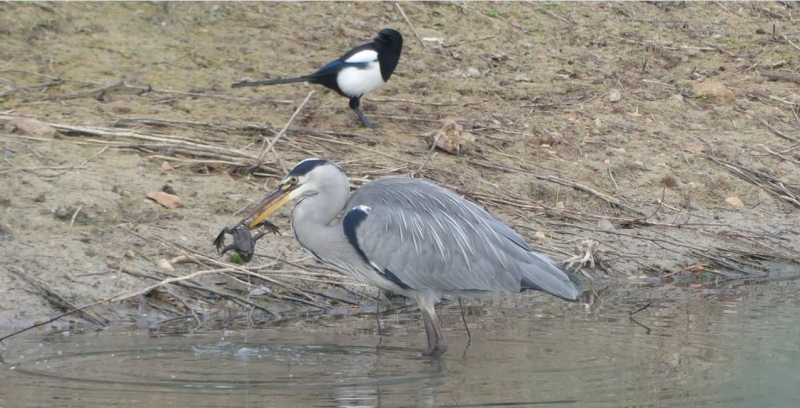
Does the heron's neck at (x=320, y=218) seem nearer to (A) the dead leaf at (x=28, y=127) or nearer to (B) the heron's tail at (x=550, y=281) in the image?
(B) the heron's tail at (x=550, y=281)

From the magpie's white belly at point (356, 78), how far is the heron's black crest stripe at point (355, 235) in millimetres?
3665

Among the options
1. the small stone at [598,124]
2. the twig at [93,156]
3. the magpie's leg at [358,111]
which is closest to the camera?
the twig at [93,156]

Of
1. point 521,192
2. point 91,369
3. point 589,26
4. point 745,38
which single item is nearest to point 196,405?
point 91,369

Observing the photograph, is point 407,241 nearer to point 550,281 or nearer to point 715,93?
point 550,281

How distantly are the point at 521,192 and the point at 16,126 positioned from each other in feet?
12.8

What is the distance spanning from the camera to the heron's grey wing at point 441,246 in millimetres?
6379

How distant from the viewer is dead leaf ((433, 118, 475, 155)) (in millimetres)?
9305

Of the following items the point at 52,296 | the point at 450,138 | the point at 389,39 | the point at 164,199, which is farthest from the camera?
the point at 389,39

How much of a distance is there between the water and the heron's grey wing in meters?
0.33

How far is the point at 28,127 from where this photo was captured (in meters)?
8.24

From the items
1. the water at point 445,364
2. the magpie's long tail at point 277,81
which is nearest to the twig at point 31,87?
the magpie's long tail at point 277,81

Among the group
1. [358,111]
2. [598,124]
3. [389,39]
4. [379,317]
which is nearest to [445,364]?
[379,317]

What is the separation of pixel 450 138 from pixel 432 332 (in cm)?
333

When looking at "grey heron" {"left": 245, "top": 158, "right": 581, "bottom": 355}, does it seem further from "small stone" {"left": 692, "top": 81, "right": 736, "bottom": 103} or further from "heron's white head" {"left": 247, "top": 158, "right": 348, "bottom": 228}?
"small stone" {"left": 692, "top": 81, "right": 736, "bottom": 103}
